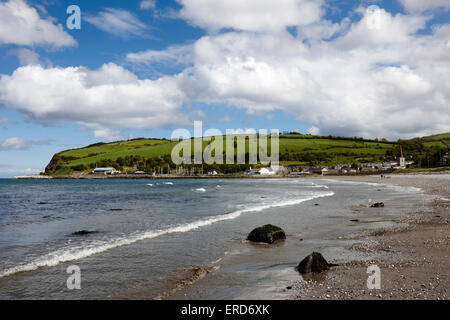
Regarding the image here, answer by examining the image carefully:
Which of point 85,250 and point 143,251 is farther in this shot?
point 85,250

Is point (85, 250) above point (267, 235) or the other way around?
the other way around

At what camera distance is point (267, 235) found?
1716cm

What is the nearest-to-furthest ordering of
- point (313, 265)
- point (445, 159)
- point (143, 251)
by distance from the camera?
point (313, 265)
point (143, 251)
point (445, 159)

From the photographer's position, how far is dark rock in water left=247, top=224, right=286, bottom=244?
674 inches

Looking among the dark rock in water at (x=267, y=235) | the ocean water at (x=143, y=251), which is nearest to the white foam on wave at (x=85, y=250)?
the ocean water at (x=143, y=251)

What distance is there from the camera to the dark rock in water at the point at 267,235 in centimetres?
1711

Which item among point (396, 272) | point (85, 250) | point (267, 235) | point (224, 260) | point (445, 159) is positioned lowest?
point (85, 250)

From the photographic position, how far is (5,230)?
23.6 m

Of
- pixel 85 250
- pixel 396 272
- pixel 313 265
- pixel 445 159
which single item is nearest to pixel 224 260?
pixel 313 265

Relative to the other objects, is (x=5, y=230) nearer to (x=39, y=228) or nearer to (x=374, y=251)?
(x=39, y=228)

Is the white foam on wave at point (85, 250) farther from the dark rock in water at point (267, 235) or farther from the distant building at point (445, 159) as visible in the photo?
the distant building at point (445, 159)

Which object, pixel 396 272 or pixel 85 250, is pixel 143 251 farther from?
pixel 396 272
